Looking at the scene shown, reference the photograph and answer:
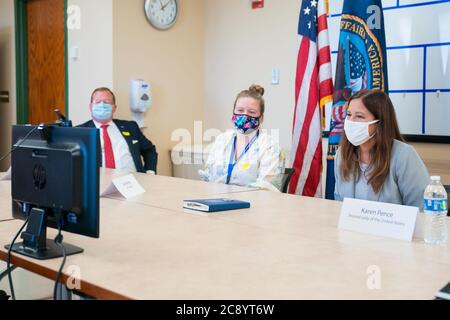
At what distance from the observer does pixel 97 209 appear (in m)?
1.29

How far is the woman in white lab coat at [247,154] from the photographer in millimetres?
2744

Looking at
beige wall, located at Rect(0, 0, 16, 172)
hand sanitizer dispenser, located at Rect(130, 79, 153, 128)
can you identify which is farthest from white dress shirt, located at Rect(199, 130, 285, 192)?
beige wall, located at Rect(0, 0, 16, 172)

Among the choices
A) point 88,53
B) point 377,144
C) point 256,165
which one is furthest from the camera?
point 88,53

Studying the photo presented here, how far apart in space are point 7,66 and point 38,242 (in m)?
4.39

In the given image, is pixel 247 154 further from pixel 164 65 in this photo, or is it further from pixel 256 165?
pixel 164 65

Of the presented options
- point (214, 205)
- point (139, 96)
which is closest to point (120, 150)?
point (139, 96)

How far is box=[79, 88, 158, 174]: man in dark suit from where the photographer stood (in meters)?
3.51

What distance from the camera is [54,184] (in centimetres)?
131

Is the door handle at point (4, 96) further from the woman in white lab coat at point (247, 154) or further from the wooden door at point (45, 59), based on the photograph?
the woman in white lab coat at point (247, 154)

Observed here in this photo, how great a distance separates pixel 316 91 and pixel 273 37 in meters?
0.90

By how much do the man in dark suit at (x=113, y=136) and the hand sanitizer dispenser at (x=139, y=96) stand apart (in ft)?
1.74
